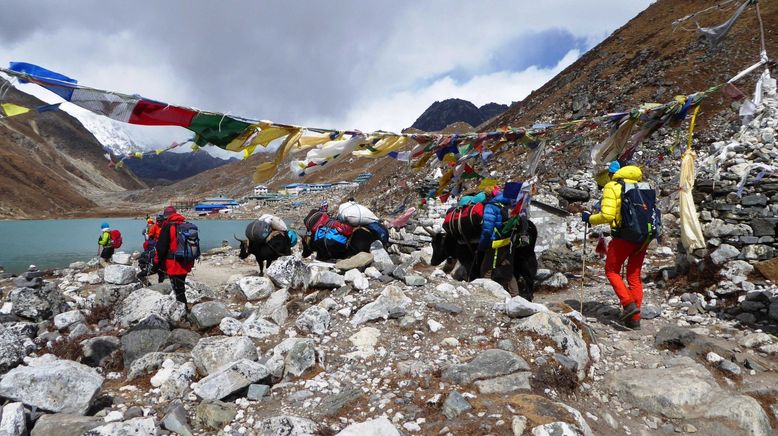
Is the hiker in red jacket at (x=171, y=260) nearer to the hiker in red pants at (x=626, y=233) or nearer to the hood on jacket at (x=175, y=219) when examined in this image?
the hood on jacket at (x=175, y=219)

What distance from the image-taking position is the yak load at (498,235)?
6.77m

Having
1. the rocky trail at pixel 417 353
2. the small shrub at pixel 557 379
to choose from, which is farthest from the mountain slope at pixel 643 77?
the small shrub at pixel 557 379

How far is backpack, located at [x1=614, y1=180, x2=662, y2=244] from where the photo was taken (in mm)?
5375

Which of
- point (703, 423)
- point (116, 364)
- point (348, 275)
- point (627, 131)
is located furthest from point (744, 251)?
point (116, 364)

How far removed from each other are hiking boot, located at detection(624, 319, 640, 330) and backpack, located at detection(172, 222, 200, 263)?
6.29 m

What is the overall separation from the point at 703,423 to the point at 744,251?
15.8ft

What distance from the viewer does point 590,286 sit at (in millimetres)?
8219

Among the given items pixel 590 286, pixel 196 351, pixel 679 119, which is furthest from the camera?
pixel 590 286

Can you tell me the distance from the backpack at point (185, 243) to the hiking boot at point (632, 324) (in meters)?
6.29

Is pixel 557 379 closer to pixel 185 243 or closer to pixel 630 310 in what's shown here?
pixel 630 310

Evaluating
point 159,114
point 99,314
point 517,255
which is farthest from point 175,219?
point 517,255

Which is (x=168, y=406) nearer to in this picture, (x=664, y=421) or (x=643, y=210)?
(x=664, y=421)

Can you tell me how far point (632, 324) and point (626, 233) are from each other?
1272 millimetres

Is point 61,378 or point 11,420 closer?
point 11,420
